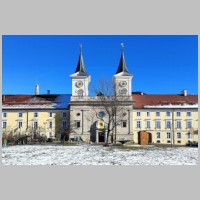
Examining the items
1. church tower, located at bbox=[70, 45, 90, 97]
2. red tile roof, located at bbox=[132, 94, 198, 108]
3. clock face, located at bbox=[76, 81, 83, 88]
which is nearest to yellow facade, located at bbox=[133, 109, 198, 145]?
red tile roof, located at bbox=[132, 94, 198, 108]

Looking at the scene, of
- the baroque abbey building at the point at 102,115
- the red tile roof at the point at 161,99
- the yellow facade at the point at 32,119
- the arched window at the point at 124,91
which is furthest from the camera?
the red tile roof at the point at 161,99

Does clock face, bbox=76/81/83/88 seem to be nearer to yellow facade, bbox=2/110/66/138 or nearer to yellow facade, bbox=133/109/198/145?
yellow facade, bbox=2/110/66/138

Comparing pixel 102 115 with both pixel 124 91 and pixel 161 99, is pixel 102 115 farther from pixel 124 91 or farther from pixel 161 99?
pixel 161 99

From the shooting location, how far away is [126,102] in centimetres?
4309

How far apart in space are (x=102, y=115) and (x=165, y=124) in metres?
9.39

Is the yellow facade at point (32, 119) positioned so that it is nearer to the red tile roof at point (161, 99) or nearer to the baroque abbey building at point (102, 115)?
the baroque abbey building at point (102, 115)

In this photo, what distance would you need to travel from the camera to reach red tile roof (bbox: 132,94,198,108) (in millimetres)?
45219

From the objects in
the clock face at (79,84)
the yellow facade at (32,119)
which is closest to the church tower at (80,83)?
the clock face at (79,84)

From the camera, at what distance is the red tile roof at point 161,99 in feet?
148

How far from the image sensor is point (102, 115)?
43750 mm

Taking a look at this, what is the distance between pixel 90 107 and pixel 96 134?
417cm

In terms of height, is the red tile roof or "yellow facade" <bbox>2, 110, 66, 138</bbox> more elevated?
the red tile roof

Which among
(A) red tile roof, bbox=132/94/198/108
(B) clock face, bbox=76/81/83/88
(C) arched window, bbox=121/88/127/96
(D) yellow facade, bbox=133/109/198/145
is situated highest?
(B) clock face, bbox=76/81/83/88

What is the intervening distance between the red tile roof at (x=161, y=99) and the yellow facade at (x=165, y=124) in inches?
47.4
